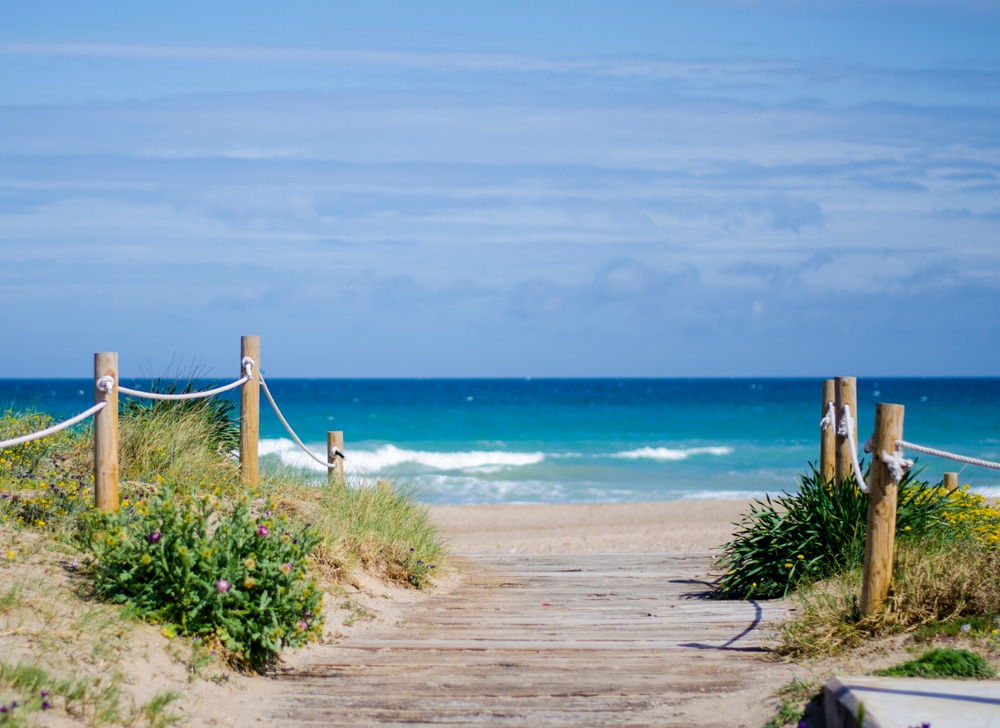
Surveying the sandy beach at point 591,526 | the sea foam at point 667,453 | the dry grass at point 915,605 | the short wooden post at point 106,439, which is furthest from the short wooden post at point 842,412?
the sea foam at point 667,453

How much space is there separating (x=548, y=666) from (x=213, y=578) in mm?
2025

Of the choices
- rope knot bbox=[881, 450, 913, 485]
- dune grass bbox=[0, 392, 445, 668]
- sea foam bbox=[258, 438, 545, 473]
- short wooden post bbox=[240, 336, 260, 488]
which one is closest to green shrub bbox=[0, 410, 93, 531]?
dune grass bbox=[0, 392, 445, 668]

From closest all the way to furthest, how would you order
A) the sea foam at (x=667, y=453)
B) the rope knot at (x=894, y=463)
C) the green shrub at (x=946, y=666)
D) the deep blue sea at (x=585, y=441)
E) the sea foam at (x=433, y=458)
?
the green shrub at (x=946, y=666), the rope knot at (x=894, y=463), the deep blue sea at (x=585, y=441), the sea foam at (x=433, y=458), the sea foam at (x=667, y=453)

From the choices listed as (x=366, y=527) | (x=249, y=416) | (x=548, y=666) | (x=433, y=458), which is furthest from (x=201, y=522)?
(x=433, y=458)

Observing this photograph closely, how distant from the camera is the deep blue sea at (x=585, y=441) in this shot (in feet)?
82.9

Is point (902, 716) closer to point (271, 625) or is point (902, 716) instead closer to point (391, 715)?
point (391, 715)

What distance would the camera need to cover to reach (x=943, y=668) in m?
4.67

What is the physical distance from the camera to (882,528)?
5543 mm

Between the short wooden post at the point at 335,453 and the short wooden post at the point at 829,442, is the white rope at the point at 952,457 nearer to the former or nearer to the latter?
the short wooden post at the point at 829,442

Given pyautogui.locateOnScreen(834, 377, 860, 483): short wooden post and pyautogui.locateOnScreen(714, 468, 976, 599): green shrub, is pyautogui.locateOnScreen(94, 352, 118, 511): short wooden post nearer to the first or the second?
pyautogui.locateOnScreen(714, 468, 976, 599): green shrub

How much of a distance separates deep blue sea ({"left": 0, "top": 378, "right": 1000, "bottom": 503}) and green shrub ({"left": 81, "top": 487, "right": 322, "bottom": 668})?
436cm

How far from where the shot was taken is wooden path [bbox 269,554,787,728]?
4855mm

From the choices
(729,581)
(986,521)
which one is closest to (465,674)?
(729,581)

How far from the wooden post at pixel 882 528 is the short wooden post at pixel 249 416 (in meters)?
5.22
